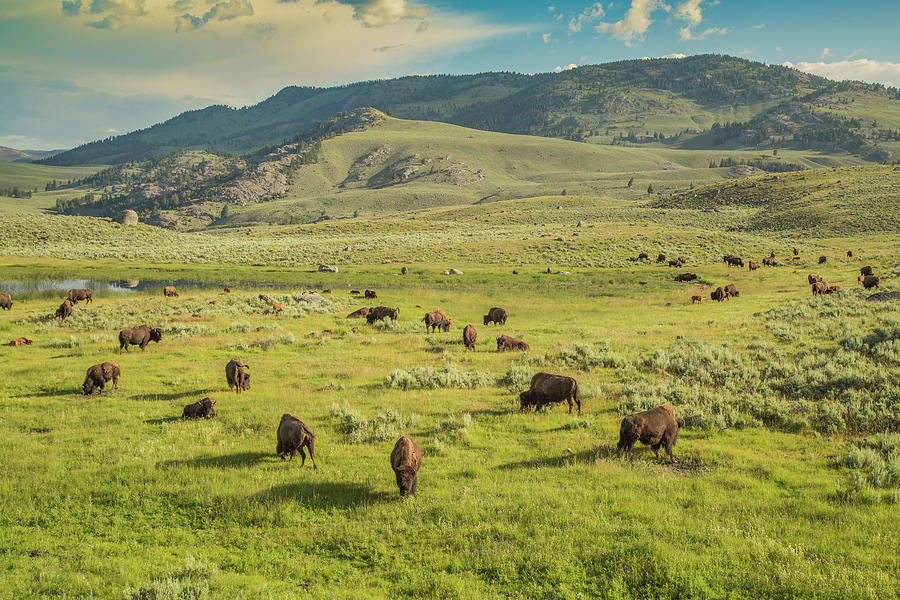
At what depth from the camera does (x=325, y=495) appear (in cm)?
880

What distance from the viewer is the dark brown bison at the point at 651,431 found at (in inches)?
388

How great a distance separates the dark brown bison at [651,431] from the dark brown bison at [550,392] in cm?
288

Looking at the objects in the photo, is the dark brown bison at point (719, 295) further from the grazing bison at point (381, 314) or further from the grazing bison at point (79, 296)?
the grazing bison at point (79, 296)

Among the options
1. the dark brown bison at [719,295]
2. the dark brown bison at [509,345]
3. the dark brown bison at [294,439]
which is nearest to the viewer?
the dark brown bison at [294,439]

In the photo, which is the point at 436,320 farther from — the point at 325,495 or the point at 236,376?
the point at 325,495

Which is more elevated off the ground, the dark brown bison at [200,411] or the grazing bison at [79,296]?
the grazing bison at [79,296]

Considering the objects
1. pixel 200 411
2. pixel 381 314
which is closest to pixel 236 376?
pixel 200 411

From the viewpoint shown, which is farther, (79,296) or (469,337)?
(79,296)

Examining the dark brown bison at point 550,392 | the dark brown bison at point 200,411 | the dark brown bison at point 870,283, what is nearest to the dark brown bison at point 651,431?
the dark brown bison at point 550,392

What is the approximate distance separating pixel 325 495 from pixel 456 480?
8.36ft

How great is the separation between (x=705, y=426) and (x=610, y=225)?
8962 centimetres

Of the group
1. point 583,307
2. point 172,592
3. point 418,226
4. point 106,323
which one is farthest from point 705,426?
point 418,226

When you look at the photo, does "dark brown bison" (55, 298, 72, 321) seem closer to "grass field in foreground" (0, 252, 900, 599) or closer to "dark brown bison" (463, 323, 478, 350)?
"grass field in foreground" (0, 252, 900, 599)

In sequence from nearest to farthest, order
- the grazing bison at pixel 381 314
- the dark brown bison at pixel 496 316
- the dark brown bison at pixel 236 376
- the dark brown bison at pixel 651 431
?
the dark brown bison at pixel 651 431, the dark brown bison at pixel 236 376, the dark brown bison at pixel 496 316, the grazing bison at pixel 381 314
